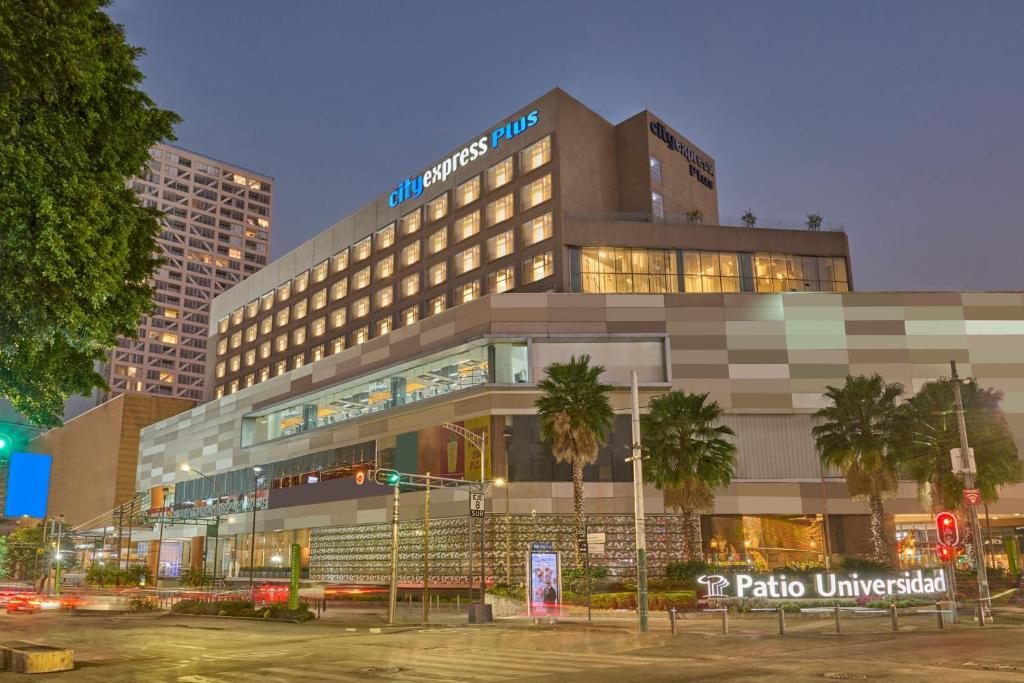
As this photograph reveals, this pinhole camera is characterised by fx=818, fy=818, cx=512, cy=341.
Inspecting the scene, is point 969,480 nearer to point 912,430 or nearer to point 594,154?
point 912,430

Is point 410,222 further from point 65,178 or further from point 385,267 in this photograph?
point 65,178

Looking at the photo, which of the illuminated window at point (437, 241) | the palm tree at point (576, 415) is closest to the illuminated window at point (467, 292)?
the illuminated window at point (437, 241)

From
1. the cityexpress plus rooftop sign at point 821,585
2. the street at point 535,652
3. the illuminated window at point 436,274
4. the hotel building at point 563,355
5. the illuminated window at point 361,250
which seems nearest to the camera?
the street at point 535,652

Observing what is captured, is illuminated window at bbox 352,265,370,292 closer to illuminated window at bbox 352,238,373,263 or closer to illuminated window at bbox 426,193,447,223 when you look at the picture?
illuminated window at bbox 352,238,373,263

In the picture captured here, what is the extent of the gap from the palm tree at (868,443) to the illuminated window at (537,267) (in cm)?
2862

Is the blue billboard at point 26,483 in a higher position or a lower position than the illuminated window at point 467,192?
lower

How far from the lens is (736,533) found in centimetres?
6141

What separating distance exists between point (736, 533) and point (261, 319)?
3015 inches

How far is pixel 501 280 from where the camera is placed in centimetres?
7750

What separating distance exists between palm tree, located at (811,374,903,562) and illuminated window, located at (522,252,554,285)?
28.6 meters

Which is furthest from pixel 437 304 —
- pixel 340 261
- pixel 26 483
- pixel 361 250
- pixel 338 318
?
pixel 26 483

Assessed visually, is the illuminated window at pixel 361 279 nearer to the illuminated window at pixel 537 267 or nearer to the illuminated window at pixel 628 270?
the illuminated window at pixel 537 267

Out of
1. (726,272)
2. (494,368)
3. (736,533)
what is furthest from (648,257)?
(736,533)

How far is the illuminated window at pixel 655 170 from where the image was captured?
81062 millimetres
